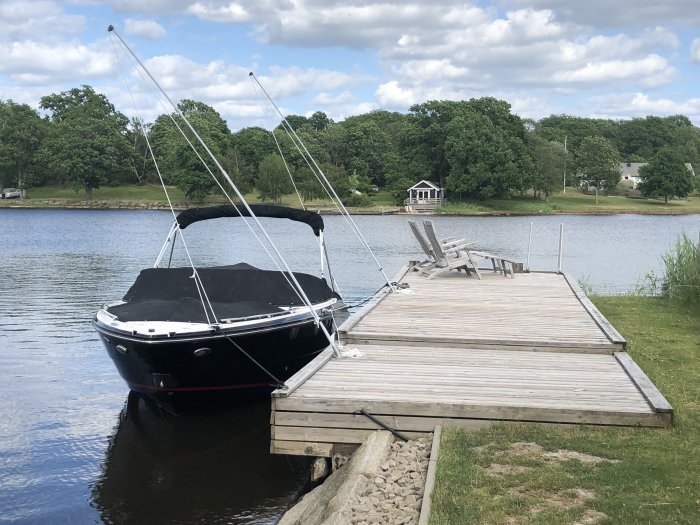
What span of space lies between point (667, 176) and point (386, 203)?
3736cm

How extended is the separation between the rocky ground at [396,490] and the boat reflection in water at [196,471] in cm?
230

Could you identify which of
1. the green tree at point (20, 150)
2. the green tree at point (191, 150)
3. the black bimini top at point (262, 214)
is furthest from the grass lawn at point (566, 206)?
the black bimini top at point (262, 214)

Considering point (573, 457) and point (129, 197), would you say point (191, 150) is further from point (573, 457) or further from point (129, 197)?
point (573, 457)

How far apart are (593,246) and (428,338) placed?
36.0 meters

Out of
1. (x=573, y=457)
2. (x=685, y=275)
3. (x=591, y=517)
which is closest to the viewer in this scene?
(x=591, y=517)

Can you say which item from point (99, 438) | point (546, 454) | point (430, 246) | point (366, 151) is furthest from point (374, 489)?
point (366, 151)

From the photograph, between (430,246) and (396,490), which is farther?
(430,246)

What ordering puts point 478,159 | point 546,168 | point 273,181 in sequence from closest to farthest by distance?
point 273,181 < point 478,159 < point 546,168

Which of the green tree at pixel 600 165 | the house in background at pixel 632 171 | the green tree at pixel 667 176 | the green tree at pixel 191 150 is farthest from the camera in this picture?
the house in background at pixel 632 171

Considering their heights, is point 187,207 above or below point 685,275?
below

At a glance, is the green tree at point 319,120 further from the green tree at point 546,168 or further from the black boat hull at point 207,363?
the black boat hull at point 207,363

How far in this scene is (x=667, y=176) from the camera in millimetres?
100625

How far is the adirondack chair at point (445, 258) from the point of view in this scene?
18172 millimetres

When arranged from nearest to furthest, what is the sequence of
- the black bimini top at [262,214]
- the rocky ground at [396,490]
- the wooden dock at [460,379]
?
the rocky ground at [396,490] → the wooden dock at [460,379] → the black bimini top at [262,214]
